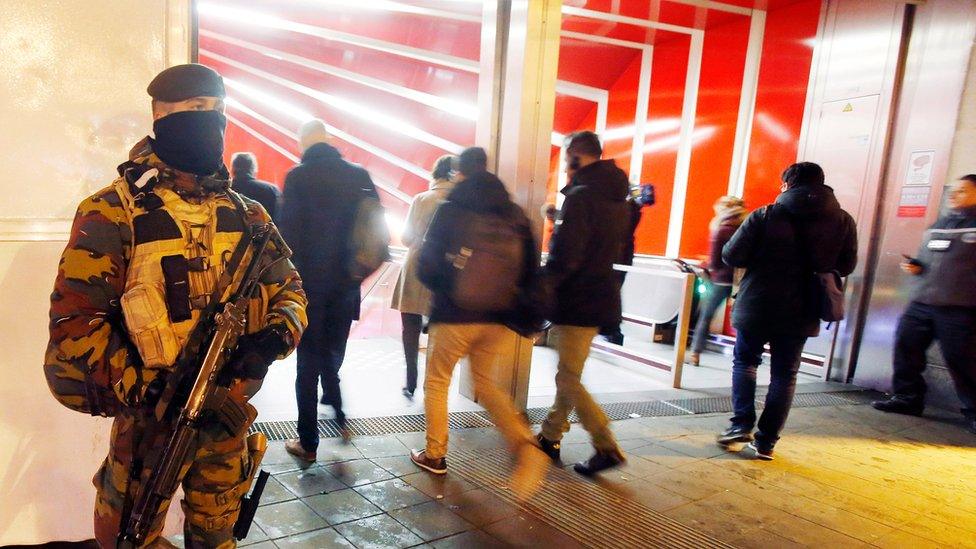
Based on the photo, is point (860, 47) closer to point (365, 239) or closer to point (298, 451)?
point (365, 239)

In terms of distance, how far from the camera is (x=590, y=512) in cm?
272

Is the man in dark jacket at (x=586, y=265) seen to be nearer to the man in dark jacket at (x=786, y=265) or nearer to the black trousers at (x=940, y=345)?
the man in dark jacket at (x=786, y=265)

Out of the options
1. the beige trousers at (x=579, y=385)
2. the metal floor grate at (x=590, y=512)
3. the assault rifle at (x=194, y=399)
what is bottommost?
the metal floor grate at (x=590, y=512)

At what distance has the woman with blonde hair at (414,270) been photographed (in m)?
3.90

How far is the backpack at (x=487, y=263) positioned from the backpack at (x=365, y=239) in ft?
2.35

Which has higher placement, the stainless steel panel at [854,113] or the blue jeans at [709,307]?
the stainless steel panel at [854,113]

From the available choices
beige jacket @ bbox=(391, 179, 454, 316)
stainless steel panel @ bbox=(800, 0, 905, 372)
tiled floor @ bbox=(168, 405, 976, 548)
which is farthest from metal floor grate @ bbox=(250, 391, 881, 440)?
stainless steel panel @ bbox=(800, 0, 905, 372)

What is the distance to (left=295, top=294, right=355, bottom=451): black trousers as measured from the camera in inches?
117

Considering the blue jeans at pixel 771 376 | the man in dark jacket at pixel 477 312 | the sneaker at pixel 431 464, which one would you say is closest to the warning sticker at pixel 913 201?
the blue jeans at pixel 771 376

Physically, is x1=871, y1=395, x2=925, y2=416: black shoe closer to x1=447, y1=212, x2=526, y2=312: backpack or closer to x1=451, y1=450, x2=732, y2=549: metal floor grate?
x1=451, y1=450, x2=732, y2=549: metal floor grate

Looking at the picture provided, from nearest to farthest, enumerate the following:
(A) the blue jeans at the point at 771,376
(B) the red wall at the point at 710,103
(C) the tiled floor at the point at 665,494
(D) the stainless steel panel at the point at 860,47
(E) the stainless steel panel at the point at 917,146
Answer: (C) the tiled floor at the point at 665,494, (A) the blue jeans at the point at 771,376, (E) the stainless steel panel at the point at 917,146, (D) the stainless steel panel at the point at 860,47, (B) the red wall at the point at 710,103

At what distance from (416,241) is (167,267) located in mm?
2487

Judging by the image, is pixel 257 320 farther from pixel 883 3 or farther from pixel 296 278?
pixel 883 3

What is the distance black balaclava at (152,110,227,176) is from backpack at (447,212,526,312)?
1.17m
